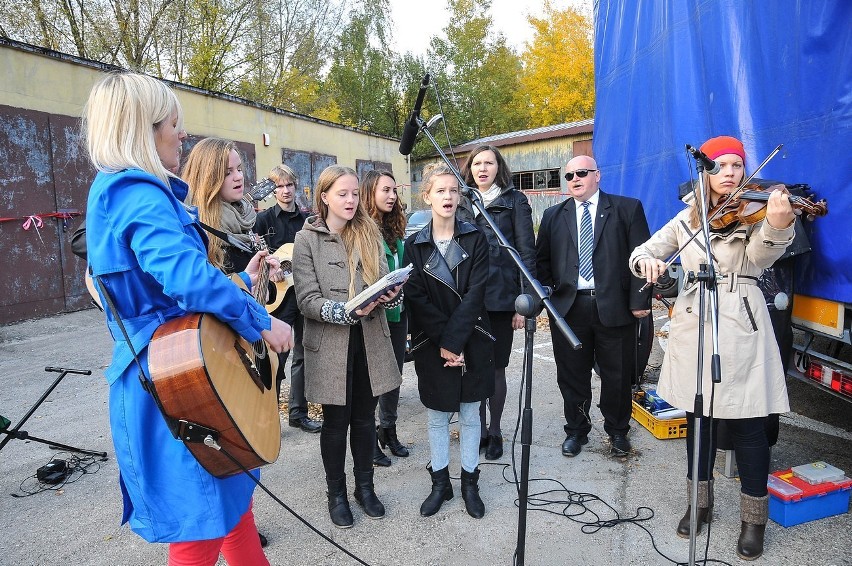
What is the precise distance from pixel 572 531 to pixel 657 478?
2.72ft

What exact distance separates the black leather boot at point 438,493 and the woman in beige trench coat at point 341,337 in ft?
0.81

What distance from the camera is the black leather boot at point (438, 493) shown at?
313cm

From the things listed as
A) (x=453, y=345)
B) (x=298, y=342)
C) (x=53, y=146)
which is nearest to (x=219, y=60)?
(x=53, y=146)

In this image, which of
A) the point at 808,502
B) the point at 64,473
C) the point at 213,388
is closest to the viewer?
the point at 213,388

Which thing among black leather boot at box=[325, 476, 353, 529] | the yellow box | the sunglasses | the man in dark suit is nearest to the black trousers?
the man in dark suit

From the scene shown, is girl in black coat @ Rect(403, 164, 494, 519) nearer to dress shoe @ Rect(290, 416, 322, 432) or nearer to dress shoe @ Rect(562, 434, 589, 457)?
dress shoe @ Rect(562, 434, 589, 457)

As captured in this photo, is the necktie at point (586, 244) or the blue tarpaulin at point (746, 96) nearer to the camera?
the blue tarpaulin at point (746, 96)

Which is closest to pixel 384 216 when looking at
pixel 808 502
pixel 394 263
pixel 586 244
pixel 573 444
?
pixel 394 263

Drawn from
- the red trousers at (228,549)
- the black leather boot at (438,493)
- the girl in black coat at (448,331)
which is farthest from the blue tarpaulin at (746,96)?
the red trousers at (228,549)

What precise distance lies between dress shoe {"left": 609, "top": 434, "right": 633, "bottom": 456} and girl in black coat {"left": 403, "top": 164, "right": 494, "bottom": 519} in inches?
44.8

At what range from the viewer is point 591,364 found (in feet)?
12.9

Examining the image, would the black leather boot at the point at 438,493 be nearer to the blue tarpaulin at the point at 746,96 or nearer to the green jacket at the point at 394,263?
the green jacket at the point at 394,263

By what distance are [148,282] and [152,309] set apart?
0.28 ft

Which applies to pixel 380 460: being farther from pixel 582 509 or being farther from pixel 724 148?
pixel 724 148
